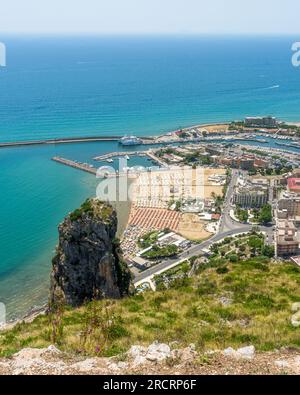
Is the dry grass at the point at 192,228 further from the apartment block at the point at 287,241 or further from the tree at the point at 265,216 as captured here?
the apartment block at the point at 287,241

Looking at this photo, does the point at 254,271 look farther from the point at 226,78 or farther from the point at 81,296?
the point at 226,78

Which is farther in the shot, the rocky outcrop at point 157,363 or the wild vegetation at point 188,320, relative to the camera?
the wild vegetation at point 188,320

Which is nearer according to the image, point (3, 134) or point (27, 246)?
point (27, 246)

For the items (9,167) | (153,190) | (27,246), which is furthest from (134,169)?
(27,246)

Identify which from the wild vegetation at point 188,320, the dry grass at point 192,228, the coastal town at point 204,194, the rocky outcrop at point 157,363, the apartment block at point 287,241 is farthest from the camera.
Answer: the dry grass at point 192,228

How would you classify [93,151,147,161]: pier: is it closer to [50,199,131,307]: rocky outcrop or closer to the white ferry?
the white ferry

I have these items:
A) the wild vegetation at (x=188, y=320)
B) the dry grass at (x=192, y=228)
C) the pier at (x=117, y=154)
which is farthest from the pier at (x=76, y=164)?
the wild vegetation at (x=188, y=320)

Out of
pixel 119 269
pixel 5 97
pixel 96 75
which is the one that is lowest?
pixel 119 269

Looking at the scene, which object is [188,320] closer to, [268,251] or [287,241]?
[268,251]
